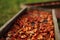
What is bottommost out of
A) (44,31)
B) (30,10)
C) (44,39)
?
(44,39)

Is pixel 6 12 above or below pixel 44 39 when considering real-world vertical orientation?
above

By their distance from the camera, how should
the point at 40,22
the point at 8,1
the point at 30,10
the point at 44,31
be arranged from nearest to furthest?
the point at 44,31
the point at 40,22
the point at 30,10
the point at 8,1

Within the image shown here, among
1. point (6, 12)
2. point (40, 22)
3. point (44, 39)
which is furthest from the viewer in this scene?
point (6, 12)

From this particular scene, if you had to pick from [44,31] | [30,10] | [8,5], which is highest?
[8,5]

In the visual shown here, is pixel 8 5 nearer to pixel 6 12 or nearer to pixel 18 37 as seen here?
pixel 6 12

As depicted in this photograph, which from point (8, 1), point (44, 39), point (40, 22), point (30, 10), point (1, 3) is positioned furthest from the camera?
point (8, 1)

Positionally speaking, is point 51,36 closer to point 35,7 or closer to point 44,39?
point 44,39

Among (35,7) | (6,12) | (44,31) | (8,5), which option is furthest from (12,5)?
(44,31)

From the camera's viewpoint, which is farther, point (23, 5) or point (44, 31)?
point (23, 5)

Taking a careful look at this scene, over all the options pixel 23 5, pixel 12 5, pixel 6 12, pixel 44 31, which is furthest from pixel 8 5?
pixel 44 31
